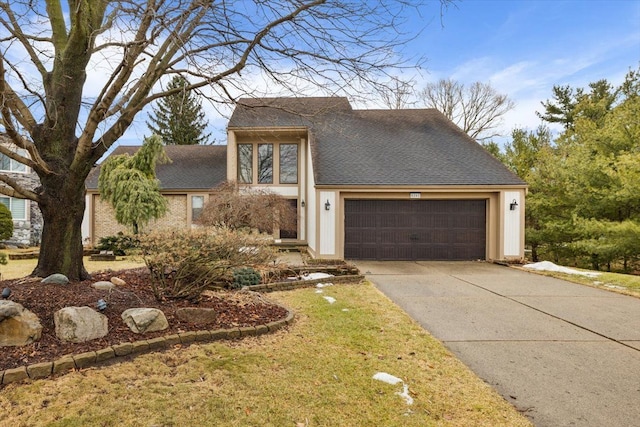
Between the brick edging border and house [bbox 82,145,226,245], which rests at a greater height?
house [bbox 82,145,226,245]

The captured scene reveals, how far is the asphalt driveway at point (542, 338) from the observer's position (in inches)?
116

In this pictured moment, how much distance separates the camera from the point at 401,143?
14.7 metres

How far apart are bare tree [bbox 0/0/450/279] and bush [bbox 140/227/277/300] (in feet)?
5.01

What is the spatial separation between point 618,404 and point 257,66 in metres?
5.46

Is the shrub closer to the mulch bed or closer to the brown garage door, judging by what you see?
the brown garage door

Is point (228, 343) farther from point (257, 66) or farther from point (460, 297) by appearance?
point (460, 297)

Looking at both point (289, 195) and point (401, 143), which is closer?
point (401, 143)

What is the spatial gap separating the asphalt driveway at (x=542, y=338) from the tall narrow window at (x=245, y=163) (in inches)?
375

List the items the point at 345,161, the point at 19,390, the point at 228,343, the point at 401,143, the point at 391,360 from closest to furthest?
the point at 19,390 → the point at 391,360 → the point at 228,343 → the point at 345,161 → the point at 401,143

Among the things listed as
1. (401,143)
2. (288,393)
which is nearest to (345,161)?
(401,143)

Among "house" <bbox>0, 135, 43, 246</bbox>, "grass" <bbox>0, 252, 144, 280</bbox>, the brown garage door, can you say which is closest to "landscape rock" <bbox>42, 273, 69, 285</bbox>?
"grass" <bbox>0, 252, 144, 280</bbox>

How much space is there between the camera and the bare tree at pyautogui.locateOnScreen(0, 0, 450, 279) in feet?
14.4

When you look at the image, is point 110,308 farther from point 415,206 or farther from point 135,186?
point 135,186

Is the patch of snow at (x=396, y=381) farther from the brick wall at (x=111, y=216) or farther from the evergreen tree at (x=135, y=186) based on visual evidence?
the brick wall at (x=111, y=216)
